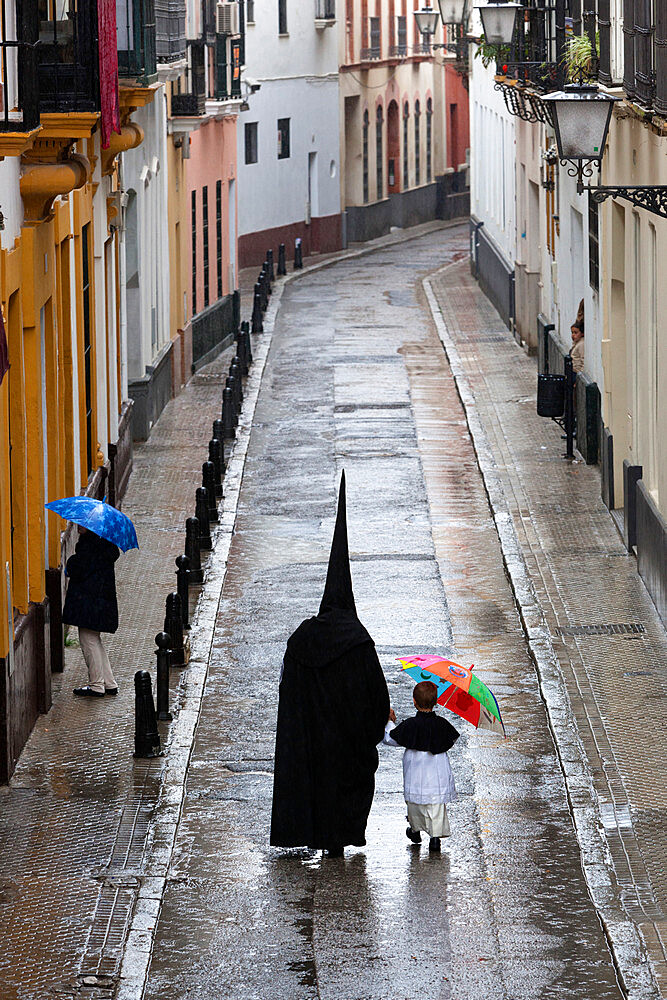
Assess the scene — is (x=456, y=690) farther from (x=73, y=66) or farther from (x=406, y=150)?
(x=406, y=150)

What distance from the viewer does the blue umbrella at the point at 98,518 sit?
12.5 metres

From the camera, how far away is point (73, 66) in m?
14.5

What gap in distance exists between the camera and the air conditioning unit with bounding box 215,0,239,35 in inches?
1216

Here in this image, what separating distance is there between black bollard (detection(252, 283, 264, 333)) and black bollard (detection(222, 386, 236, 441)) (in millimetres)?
9546

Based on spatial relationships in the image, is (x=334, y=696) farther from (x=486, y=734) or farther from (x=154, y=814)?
(x=486, y=734)

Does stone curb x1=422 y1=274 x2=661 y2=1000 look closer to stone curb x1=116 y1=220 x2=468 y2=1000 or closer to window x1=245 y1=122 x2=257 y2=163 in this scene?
stone curb x1=116 y1=220 x2=468 y2=1000

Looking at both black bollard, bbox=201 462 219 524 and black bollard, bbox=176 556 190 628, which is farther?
black bollard, bbox=201 462 219 524

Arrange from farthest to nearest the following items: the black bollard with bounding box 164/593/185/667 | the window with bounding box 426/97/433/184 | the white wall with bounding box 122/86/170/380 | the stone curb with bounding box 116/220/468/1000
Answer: the window with bounding box 426/97/433/184 < the white wall with bounding box 122/86/170/380 < the black bollard with bounding box 164/593/185/667 < the stone curb with bounding box 116/220/468/1000

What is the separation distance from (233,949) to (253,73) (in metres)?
35.6

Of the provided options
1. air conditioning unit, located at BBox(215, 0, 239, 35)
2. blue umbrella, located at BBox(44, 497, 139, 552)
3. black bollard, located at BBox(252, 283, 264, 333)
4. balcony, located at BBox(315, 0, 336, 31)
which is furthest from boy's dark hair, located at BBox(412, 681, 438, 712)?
balcony, located at BBox(315, 0, 336, 31)

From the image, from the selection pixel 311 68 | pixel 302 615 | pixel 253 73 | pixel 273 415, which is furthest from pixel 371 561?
pixel 311 68

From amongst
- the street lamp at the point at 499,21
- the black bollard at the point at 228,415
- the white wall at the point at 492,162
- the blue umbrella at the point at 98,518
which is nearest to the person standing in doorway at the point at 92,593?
the blue umbrella at the point at 98,518

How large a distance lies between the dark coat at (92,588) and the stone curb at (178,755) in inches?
34.3

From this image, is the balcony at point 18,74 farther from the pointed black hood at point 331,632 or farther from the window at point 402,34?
the window at point 402,34
